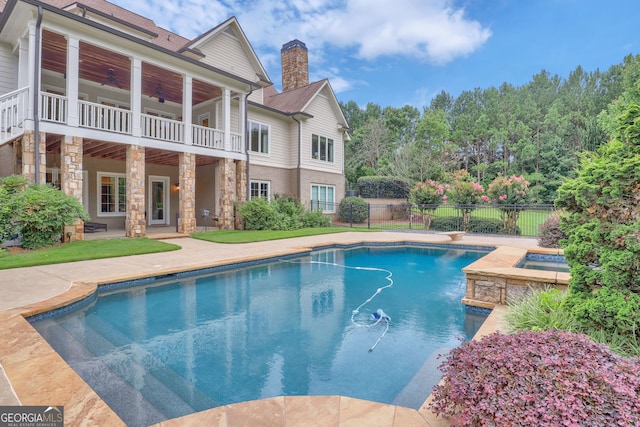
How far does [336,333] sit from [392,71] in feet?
148

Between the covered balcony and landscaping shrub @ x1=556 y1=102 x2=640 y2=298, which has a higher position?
the covered balcony

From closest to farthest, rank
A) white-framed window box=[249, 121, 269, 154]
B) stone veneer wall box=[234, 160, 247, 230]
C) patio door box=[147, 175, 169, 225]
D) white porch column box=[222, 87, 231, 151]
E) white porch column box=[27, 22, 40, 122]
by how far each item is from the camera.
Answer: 1. white porch column box=[27, 22, 40, 122]
2. white porch column box=[222, 87, 231, 151]
3. stone veneer wall box=[234, 160, 247, 230]
4. patio door box=[147, 175, 169, 225]
5. white-framed window box=[249, 121, 269, 154]

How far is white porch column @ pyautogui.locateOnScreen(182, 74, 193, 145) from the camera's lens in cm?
1239

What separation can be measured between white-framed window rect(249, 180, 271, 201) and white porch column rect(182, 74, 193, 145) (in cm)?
419

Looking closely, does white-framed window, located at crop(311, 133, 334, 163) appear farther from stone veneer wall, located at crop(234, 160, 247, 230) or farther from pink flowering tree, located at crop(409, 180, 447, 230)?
pink flowering tree, located at crop(409, 180, 447, 230)

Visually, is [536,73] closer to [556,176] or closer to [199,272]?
[556,176]

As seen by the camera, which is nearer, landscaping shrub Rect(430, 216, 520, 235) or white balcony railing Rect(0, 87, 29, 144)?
white balcony railing Rect(0, 87, 29, 144)

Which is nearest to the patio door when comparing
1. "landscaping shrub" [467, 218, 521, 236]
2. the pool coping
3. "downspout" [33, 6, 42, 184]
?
"downspout" [33, 6, 42, 184]

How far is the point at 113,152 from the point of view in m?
13.0

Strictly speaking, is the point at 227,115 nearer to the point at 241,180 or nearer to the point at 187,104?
the point at 187,104

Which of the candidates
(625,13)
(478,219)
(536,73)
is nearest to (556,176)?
(625,13)

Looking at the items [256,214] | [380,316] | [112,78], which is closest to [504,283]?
[380,316]

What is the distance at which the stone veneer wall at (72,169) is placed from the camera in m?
9.80

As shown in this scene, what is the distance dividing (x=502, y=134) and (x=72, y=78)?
37523mm
